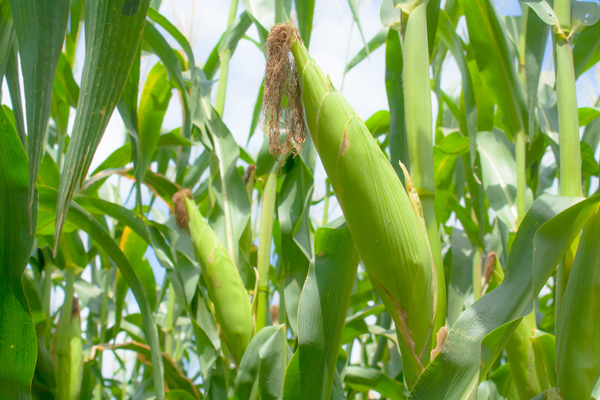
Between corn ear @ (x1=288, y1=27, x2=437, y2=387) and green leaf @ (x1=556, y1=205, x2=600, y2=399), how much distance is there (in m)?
0.13

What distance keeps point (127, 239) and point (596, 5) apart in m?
1.16

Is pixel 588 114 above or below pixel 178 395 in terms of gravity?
above

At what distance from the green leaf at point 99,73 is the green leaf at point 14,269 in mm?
132

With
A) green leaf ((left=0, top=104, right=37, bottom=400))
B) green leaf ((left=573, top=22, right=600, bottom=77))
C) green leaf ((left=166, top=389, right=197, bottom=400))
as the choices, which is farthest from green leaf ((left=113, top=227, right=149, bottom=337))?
green leaf ((left=573, top=22, right=600, bottom=77))

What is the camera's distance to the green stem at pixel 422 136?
1.56 ft

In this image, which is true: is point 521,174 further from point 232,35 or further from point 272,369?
point 232,35

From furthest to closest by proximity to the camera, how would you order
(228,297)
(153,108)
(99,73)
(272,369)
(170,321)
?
(170,321)
(153,108)
(228,297)
(272,369)
(99,73)

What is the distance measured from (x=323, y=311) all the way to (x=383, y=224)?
14cm

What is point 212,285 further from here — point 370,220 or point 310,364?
point 370,220

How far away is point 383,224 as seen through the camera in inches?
16.4

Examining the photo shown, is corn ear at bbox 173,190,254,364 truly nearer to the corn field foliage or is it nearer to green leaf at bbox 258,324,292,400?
the corn field foliage

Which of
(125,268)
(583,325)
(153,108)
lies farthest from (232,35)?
(583,325)

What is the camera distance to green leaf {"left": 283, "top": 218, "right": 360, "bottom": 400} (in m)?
0.50

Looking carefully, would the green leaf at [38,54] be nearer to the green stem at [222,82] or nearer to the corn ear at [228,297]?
the corn ear at [228,297]
